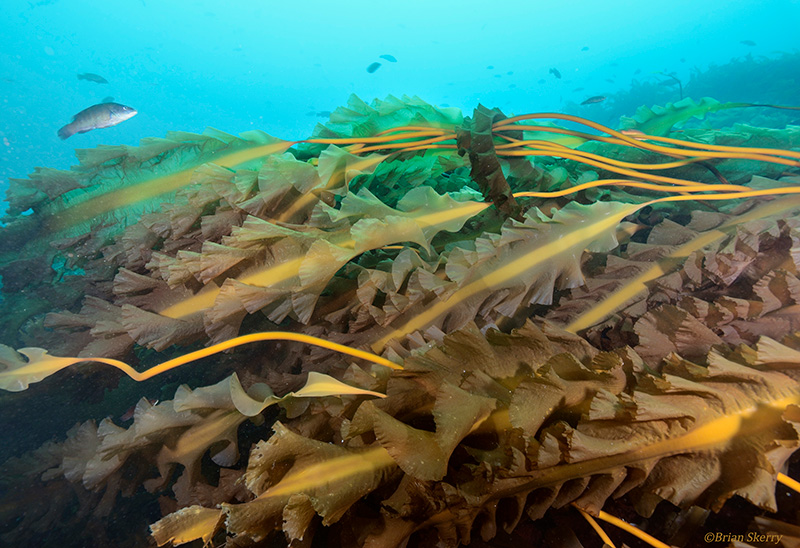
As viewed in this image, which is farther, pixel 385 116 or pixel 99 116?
pixel 99 116

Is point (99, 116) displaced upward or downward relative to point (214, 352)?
upward

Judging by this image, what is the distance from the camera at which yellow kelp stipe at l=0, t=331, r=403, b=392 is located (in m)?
0.73

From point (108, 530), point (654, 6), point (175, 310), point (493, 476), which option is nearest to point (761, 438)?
point (493, 476)

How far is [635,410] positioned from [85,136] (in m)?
36.9

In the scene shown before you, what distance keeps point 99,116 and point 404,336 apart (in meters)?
5.03

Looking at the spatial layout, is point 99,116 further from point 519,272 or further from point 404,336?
point 519,272

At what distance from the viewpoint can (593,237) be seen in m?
0.92

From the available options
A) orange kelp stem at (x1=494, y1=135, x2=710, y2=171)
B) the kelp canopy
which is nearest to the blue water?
orange kelp stem at (x1=494, y1=135, x2=710, y2=171)

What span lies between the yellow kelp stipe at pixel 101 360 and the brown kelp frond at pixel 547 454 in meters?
0.21

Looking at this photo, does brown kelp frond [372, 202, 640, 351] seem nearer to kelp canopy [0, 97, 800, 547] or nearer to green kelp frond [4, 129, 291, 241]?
kelp canopy [0, 97, 800, 547]

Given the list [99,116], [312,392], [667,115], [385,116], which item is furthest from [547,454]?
[99,116]

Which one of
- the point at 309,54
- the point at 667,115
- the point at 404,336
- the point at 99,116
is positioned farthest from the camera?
the point at 309,54

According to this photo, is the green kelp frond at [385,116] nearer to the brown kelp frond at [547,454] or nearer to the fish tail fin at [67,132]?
the brown kelp frond at [547,454]

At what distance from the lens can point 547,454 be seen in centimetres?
49
